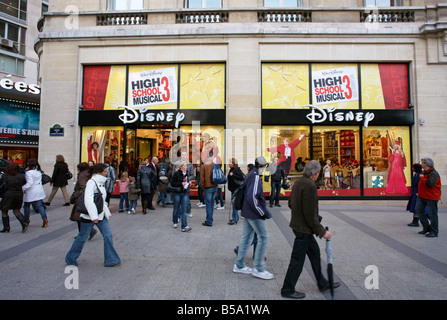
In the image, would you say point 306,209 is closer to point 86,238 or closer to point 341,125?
point 86,238

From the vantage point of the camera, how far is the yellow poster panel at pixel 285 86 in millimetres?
11555

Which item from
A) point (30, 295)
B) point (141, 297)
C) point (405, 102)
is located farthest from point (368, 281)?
point (405, 102)

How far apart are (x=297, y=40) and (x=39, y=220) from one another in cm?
1166

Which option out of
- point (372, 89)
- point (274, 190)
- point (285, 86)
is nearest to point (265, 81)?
point (285, 86)

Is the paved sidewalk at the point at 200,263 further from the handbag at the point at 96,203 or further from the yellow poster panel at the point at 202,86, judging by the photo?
the yellow poster panel at the point at 202,86

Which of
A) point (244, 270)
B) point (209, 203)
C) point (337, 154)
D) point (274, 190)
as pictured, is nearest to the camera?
point (244, 270)

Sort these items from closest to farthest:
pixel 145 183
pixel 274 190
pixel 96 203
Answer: pixel 96 203 < pixel 145 183 < pixel 274 190

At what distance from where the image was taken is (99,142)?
39.6 ft

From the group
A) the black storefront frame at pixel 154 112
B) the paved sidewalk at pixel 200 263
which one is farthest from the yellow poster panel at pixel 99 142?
the paved sidewalk at pixel 200 263

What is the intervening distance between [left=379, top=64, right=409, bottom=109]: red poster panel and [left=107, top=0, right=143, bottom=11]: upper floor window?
36.9 feet

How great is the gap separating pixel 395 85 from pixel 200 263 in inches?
452

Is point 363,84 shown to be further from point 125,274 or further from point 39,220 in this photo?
point 39,220

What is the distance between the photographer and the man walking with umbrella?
11.6 ft

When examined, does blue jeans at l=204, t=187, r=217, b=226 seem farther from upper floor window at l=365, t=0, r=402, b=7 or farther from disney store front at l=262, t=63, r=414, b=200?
upper floor window at l=365, t=0, r=402, b=7
